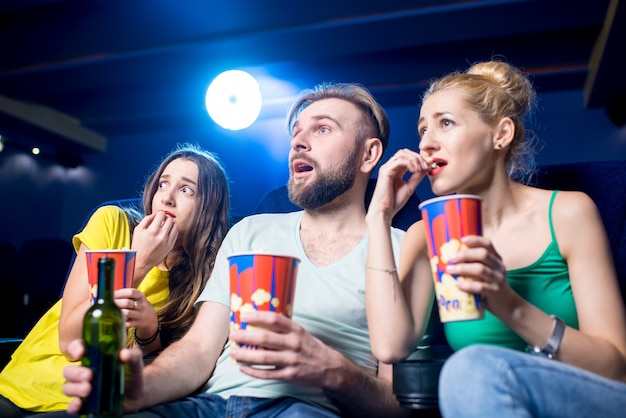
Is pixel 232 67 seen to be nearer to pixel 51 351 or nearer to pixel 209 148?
pixel 209 148

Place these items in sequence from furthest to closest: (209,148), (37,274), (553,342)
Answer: (209,148) < (37,274) < (553,342)

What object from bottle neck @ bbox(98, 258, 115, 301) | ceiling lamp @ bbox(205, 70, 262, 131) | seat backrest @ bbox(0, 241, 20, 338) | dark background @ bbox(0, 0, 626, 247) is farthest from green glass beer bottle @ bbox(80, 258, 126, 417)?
ceiling lamp @ bbox(205, 70, 262, 131)

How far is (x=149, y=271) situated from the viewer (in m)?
1.93

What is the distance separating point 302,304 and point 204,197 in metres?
0.67

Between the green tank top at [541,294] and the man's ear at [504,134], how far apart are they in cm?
24

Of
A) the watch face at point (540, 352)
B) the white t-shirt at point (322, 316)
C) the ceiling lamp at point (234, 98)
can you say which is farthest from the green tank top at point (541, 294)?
the ceiling lamp at point (234, 98)

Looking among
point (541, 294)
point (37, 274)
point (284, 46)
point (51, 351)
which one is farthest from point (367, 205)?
point (37, 274)

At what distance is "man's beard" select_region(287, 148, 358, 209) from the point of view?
5.96 feet

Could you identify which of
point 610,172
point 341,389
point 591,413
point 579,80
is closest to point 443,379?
point 591,413

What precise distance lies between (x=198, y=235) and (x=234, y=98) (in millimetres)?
3755

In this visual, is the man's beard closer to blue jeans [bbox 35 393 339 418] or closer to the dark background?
blue jeans [bbox 35 393 339 418]

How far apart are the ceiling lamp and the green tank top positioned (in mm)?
4512

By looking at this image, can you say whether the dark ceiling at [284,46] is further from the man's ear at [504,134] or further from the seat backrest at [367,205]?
the man's ear at [504,134]

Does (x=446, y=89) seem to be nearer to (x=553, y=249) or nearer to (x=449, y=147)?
(x=449, y=147)
